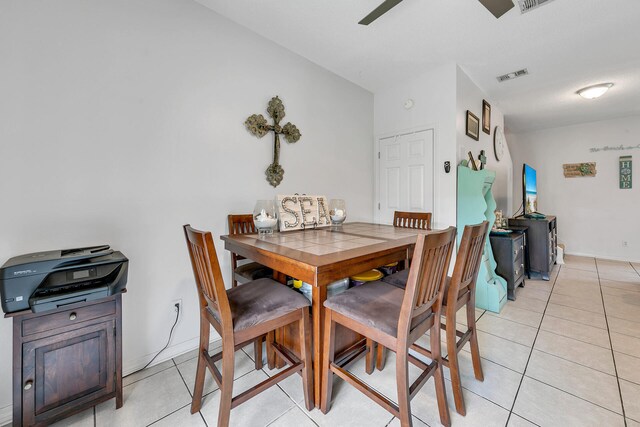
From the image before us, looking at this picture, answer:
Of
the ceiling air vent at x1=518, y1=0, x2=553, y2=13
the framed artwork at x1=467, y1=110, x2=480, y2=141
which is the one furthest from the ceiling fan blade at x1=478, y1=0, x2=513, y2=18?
the framed artwork at x1=467, y1=110, x2=480, y2=141

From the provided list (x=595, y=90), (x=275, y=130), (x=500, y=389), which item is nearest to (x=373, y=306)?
(x=500, y=389)

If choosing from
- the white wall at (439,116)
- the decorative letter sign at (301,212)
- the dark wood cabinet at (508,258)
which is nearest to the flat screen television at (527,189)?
the dark wood cabinet at (508,258)

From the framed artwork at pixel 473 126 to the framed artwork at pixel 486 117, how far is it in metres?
0.29

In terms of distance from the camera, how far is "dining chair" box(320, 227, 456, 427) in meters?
1.08

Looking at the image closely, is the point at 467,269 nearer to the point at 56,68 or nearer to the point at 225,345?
the point at 225,345

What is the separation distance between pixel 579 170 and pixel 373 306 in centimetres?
639

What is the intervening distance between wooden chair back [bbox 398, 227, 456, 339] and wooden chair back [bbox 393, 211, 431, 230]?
139 centimetres

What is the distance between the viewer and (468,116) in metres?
3.14

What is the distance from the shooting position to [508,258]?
9.64ft

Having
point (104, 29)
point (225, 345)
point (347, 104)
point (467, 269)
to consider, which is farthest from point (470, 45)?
point (225, 345)

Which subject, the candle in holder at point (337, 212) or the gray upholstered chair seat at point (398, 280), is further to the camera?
the candle in holder at point (337, 212)

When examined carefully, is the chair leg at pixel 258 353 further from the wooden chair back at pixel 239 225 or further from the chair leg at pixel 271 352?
the wooden chair back at pixel 239 225

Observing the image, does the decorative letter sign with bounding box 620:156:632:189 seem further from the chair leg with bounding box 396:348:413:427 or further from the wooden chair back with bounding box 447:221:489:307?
the chair leg with bounding box 396:348:413:427

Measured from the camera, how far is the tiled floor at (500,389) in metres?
1.35
